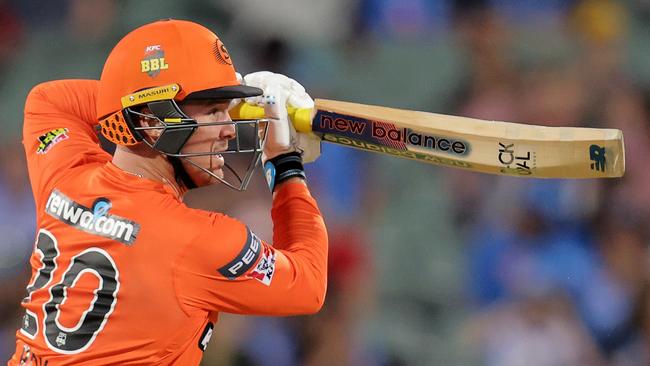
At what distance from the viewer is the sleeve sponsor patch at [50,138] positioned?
253 centimetres

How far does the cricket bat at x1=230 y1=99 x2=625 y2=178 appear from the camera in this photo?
2.36 meters

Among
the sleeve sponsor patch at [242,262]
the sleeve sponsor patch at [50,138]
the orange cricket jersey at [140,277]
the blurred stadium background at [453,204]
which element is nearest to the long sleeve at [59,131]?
the sleeve sponsor patch at [50,138]

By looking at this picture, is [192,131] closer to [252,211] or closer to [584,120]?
[252,211]

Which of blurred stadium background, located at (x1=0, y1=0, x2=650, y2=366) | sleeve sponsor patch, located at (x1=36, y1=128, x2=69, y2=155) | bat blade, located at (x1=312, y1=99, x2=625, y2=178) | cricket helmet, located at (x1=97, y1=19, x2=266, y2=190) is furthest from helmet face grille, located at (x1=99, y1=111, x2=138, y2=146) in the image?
Result: blurred stadium background, located at (x1=0, y1=0, x2=650, y2=366)

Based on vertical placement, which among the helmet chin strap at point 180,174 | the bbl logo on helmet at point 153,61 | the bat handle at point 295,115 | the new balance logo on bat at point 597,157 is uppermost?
the bat handle at point 295,115

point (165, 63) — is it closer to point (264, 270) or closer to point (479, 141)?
point (264, 270)

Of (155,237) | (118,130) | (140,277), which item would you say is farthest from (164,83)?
(140,277)

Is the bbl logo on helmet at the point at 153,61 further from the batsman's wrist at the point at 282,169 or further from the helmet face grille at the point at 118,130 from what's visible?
the batsman's wrist at the point at 282,169

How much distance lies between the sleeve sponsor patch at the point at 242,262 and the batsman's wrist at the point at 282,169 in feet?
1.38

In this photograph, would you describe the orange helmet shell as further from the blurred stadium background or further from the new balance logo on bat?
the blurred stadium background

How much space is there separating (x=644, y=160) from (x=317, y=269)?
2.44 metres

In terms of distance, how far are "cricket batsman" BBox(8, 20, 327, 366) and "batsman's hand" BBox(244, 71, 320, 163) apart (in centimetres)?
17

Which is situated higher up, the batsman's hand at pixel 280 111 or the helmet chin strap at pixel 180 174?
the batsman's hand at pixel 280 111

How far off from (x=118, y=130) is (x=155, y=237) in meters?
0.35
